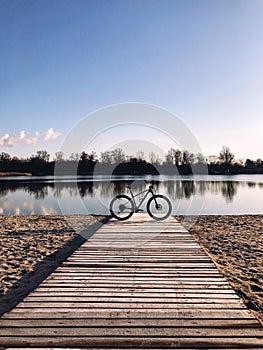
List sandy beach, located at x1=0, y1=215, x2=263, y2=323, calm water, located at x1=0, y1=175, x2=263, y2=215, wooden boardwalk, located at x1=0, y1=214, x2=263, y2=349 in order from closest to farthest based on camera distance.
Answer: wooden boardwalk, located at x1=0, y1=214, x2=263, y2=349, sandy beach, located at x1=0, y1=215, x2=263, y2=323, calm water, located at x1=0, y1=175, x2=263, y2=215

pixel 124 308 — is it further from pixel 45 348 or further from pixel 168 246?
pixel 168 246

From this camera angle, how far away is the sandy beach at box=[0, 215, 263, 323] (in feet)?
15.7

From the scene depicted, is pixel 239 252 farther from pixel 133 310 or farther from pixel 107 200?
pixel 107 200

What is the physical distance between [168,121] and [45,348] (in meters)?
11.1

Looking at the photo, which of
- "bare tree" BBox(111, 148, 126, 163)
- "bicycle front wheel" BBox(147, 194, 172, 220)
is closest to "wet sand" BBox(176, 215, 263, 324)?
"bicycle front wheel" BBox(147, 194, 172, 220)

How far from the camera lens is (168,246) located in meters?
6.50

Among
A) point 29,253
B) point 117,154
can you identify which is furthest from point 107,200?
point 29,253

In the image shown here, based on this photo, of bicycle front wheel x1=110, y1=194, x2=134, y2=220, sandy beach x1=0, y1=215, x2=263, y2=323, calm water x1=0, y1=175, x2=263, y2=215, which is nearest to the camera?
sandy beach x1=0, y1=215, x2=263, y2=323

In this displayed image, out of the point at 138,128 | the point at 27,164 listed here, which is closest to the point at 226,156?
the point at 27,164

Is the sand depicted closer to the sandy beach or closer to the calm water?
the sandy beach

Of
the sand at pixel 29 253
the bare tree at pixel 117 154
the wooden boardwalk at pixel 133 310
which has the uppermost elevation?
the bare tree at pixel 117 154

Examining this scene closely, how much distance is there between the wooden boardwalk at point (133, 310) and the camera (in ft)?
9.03

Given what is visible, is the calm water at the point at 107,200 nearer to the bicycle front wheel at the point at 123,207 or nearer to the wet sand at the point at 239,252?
the bicycle front wheel at the point at 123,207

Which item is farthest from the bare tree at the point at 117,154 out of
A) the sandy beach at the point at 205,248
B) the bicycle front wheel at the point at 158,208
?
the sandy beach at the point at 205,248
